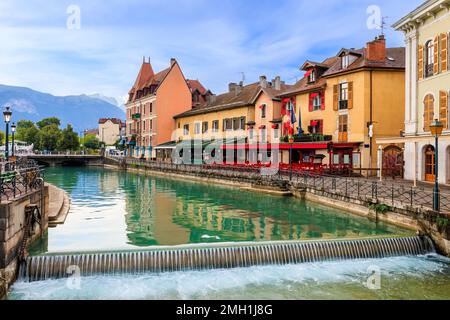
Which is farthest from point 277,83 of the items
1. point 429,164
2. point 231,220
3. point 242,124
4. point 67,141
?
point 67,141

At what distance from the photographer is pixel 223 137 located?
52.0 metres

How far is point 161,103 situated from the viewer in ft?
214

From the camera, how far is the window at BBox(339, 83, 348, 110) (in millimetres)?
34656

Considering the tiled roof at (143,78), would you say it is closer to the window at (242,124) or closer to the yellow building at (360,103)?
the window at (242,124)

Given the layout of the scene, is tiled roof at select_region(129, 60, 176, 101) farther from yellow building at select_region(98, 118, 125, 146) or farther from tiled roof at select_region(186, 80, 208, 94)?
yellow building at select_region(98, 118, 125, 146)

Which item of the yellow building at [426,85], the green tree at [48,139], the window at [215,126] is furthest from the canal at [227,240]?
the green tree at [48,139]

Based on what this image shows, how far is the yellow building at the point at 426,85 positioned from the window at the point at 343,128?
23.6ft

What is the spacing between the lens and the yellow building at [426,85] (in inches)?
898
